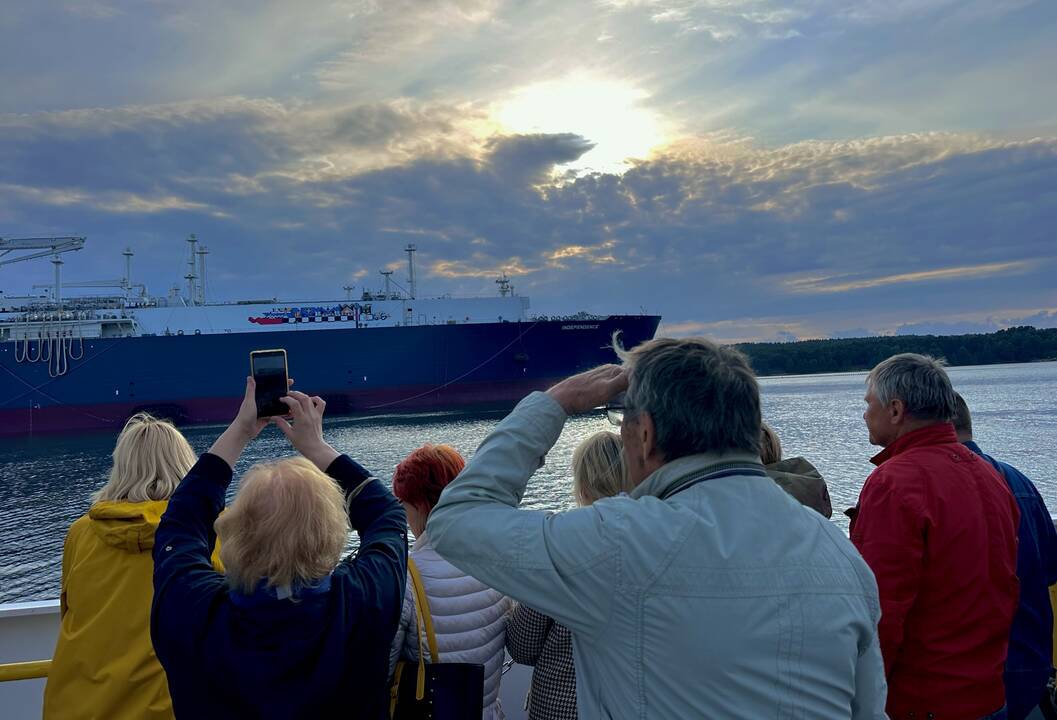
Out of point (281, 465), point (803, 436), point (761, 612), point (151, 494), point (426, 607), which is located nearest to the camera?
point (761, 612)

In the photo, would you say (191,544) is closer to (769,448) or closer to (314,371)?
(769,448)

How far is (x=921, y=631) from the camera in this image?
145cm

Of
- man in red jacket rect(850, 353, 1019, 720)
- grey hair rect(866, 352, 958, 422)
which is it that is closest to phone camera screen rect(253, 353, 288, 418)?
man in red jacket rect(850, 353, 1019, 720)

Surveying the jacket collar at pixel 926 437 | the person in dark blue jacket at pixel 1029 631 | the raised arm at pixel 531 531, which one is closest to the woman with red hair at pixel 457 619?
the raised arm at pixel 531 531

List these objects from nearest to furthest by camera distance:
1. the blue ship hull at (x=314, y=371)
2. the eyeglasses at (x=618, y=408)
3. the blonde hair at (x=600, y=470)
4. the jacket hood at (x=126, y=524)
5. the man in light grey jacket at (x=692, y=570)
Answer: the man in light grey jacket at (x=692, y=570)
the eyeglasses at (x=618, y=408)
the jacket hood at (x=126, y=524)
the blonde hair at (x=600, y=470)
the blue ship hull at (x=314, y=371)

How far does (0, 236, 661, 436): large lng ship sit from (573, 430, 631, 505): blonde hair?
24123 millimetres

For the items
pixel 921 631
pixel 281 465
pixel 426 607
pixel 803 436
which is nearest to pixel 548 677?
pixel 426 607

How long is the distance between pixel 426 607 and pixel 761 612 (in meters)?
0.73

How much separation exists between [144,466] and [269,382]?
33cm

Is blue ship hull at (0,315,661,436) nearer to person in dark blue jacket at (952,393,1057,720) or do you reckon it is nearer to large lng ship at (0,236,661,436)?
large lng ship at (0,236,661,436)

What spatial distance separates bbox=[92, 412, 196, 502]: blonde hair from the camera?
1418mm

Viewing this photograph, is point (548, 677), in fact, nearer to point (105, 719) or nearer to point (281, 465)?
point (281, 465)

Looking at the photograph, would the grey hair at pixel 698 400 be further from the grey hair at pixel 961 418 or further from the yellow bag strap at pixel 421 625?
the grey hair at pixel 961 418

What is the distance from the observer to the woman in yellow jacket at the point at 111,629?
136 cm
